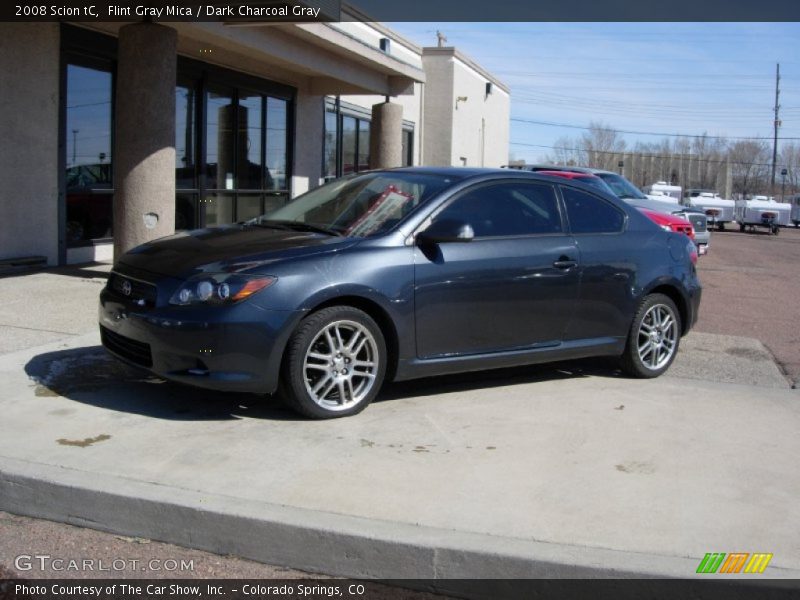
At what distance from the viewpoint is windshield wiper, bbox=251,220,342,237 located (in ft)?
19.4

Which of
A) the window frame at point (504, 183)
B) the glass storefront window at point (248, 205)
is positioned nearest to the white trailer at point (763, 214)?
the glass storefront window at point (248, 205)

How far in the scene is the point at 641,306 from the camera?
684 centimetres

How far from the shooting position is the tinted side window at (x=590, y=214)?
6.63 meters

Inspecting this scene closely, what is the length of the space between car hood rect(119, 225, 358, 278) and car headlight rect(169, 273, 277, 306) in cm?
7

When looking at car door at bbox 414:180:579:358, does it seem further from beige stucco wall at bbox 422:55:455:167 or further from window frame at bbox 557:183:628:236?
beige stucco wall at bbox 422:55:455:167

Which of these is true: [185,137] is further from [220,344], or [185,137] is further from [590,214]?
[220,344]

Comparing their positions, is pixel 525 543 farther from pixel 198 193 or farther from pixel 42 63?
pixel 198 193

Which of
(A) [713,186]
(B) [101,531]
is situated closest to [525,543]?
(B) [101,531]

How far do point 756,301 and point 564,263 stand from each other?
7.20m

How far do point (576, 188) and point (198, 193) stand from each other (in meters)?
9.14

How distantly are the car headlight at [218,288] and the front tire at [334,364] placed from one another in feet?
1.17

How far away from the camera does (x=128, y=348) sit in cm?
553

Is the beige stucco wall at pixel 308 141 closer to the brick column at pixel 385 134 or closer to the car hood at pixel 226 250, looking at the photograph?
the brick column at pixel 385 134

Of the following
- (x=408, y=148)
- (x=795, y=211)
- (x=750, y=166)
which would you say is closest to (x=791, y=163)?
(x=750, y=166)
